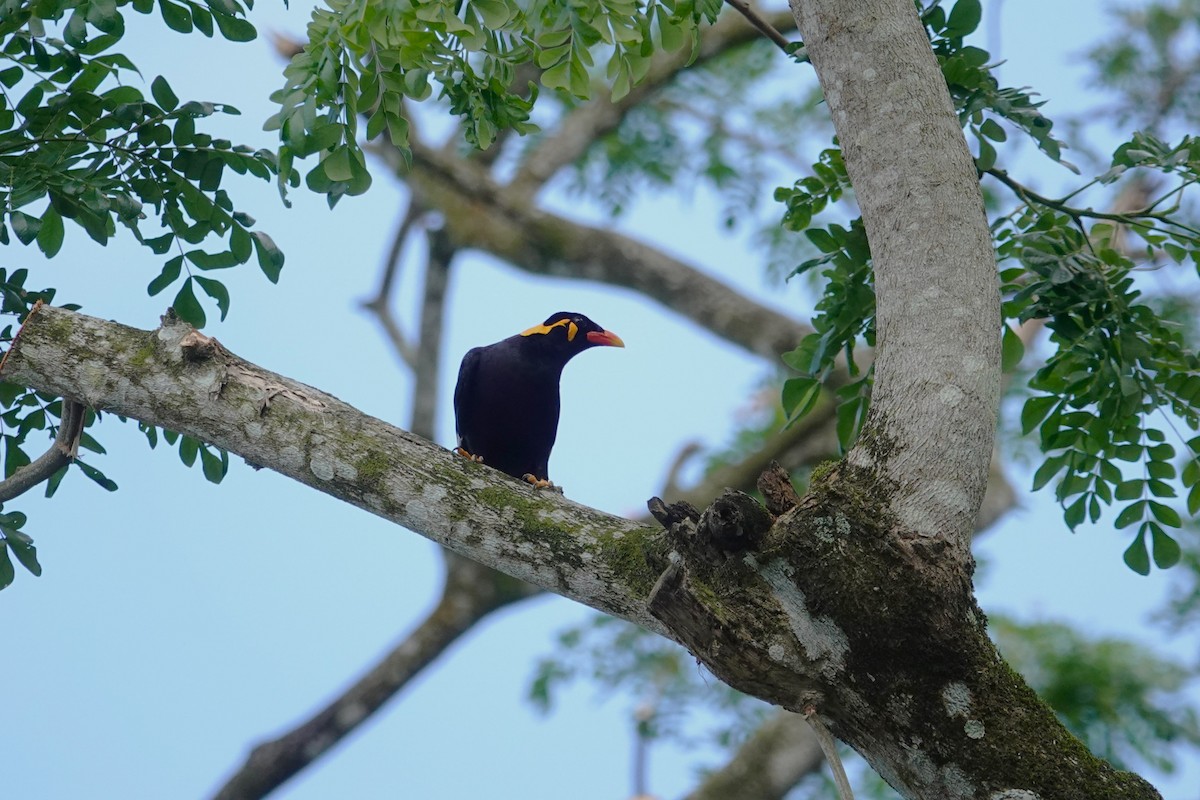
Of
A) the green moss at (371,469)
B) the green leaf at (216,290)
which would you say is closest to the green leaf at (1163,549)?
the green moss at (371,469)

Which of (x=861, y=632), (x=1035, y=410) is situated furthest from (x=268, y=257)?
(x=1035, y=410)

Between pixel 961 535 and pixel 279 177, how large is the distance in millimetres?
1992

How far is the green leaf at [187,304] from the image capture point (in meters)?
3.56

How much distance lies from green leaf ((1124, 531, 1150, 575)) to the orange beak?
2.61 meters

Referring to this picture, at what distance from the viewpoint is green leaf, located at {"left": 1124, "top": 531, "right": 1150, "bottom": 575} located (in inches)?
144

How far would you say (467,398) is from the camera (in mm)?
5309

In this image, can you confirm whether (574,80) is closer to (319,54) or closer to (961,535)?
(319,54)

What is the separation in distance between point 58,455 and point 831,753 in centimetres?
227

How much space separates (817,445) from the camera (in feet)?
24.8

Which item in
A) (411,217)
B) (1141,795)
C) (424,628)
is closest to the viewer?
(1141,795)

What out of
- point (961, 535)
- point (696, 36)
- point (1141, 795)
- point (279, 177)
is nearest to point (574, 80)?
point (696, 36)

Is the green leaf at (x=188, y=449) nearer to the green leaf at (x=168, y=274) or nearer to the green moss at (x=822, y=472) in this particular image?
the green leaf at (x=168, y=274)

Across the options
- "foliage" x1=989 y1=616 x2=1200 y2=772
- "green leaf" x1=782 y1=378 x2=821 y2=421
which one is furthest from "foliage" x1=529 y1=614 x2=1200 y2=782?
"green leaf" x1=782 y1=378 x2=821 y2=421

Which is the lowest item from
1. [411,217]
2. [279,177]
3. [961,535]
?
[961,535]
